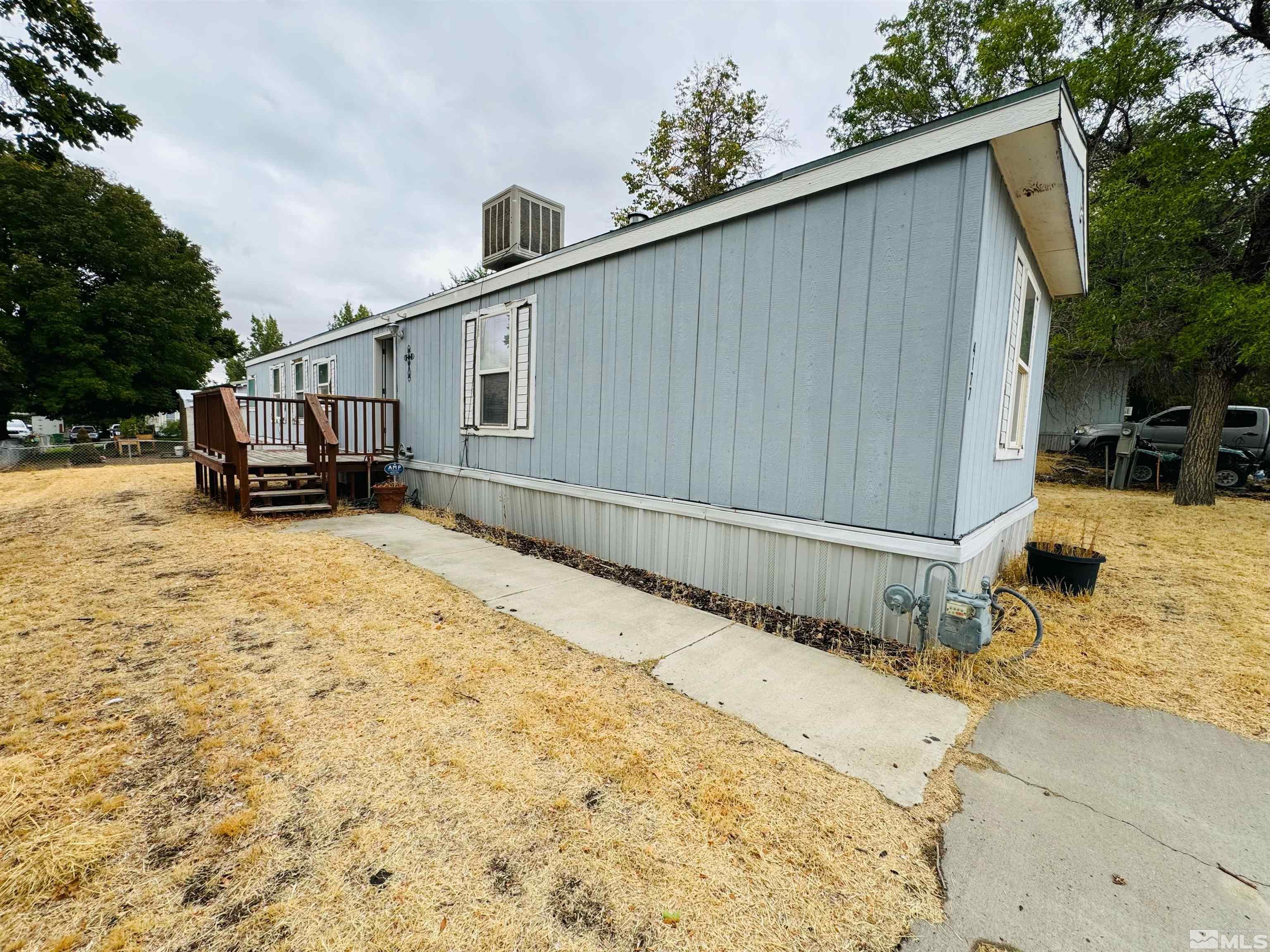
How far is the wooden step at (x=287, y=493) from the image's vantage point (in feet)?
20.2

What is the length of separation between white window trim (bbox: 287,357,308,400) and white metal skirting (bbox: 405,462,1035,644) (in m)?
7.48

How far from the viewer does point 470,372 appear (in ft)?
21.0

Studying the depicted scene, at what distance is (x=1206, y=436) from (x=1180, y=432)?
13.2 ft

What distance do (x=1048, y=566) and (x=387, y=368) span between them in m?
9.00

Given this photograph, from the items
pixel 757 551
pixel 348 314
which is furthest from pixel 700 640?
pixel 348 314

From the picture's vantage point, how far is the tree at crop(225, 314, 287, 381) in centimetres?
3544

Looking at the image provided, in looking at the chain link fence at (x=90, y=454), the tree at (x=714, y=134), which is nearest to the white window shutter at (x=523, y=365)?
the tree at (x=714, y=134)

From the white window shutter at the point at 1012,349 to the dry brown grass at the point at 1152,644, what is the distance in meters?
1.36

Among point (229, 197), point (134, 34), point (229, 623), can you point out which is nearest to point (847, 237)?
point (229, 623)

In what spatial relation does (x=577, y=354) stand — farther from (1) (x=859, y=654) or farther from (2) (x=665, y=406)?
(1) (x=859, y=654)

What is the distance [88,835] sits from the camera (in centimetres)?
148

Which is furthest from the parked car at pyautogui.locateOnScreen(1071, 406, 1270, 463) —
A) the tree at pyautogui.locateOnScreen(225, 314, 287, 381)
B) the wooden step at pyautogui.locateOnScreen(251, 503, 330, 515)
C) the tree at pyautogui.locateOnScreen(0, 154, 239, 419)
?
the tree at pyautogui.locateOnScreen(225, 314, 287, 381)

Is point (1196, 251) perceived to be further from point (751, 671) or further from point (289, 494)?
point (289, 494)

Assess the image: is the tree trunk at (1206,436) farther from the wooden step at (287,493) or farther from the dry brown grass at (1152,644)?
the wooden step at (287,493)
